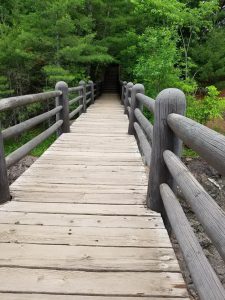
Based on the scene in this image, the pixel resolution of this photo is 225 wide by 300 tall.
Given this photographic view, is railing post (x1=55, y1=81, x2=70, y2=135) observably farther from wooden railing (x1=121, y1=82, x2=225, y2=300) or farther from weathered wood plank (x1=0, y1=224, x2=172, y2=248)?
weathered wood plank (x1=0, y1=224, x2=172, y2=248)

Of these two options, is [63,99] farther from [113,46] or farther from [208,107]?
[113,46]

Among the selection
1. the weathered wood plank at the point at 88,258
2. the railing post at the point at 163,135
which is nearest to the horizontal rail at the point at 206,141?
the railing post at the point at 163,135

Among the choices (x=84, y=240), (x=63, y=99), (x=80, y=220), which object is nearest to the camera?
(x=84, y=240)

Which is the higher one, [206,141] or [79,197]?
[206,141]

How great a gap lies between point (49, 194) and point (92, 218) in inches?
26.9

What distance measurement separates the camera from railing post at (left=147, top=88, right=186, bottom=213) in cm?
242

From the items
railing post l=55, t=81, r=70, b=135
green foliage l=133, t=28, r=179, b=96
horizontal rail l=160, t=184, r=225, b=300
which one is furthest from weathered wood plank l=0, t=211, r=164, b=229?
green foliage l=133, t=28, r=179, b=96

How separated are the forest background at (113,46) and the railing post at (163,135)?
368 inches

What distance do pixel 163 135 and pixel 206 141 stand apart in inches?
42.1

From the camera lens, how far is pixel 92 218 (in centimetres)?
266

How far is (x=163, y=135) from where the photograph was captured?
247 cm

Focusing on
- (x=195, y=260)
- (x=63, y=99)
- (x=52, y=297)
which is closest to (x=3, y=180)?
(x=52, y=297)

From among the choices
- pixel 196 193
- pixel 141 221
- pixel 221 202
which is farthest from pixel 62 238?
pixel 221 202

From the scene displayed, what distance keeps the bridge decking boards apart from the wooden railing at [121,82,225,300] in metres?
0.28
